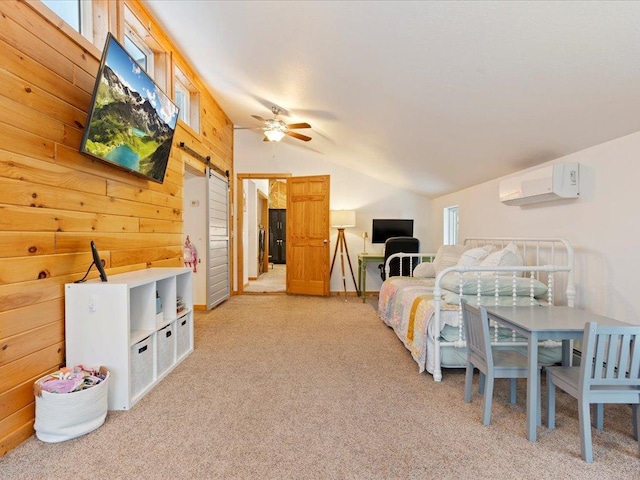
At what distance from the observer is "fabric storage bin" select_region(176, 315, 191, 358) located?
9.25 feet


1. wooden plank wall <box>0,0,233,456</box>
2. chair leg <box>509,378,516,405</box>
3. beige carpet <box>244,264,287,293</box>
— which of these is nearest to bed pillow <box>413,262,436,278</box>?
chair leg <box>509,378,516,405</box>

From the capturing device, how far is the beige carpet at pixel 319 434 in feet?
4.93

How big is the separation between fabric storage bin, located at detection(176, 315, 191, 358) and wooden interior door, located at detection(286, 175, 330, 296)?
293cm

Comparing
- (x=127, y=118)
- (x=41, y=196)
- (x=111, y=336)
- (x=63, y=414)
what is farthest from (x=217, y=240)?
(x=63, y=414)

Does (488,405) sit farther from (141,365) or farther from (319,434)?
(141,365)

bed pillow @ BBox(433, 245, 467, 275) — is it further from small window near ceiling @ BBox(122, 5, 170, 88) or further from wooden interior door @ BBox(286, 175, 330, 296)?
small window near ceiling @ BBox(122, 5, 170, 88)

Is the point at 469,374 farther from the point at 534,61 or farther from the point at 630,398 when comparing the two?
the point at 534,61

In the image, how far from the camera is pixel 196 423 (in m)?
1.89

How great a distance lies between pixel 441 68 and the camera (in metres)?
2.21

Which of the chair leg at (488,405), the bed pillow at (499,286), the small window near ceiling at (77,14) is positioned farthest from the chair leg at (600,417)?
the small window near ceiling at (77,14)

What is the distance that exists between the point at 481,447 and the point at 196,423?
60.3 inches

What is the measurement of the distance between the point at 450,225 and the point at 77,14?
5.17 meters

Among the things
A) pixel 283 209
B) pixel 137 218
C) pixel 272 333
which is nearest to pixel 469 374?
pixel 272 333

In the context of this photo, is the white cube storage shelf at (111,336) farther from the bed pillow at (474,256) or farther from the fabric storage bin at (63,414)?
the bed pillow at (474,256)
